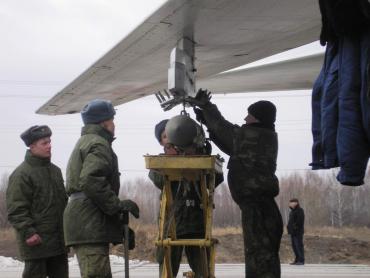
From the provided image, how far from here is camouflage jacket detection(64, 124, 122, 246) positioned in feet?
14.4

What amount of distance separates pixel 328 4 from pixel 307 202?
50410 mm

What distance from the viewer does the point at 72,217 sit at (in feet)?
14.7

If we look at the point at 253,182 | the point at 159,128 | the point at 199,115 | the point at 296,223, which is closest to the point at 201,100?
the point at 199,115

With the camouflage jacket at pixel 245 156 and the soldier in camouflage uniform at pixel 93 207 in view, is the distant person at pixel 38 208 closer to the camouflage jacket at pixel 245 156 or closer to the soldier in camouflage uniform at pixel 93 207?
the soldier in camouflage uniform at pixel 93 207

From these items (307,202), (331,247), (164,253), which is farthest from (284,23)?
(307,202)

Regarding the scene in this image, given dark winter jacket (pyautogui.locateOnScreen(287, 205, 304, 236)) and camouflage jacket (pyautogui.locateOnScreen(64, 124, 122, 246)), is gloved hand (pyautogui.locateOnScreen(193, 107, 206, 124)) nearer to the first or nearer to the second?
camouflage jacket (pyautogui.locateOnScreen(64, 124, 122, 246))

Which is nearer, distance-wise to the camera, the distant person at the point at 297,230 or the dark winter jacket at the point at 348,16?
the dark winter jacket at the point at 348,16

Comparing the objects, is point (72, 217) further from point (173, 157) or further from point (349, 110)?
point (349, 110)

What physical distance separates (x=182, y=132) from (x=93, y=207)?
37.5 inches

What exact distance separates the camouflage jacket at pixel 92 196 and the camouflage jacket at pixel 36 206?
0.72 m

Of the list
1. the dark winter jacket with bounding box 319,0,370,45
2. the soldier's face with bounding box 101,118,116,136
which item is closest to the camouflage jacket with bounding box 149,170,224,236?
the soldier's face with bounding box 101,118,116,136

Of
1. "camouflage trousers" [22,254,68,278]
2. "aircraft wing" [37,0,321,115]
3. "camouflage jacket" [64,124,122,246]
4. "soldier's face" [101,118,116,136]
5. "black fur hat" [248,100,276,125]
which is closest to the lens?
"camouflage jacket" [64,124,122,246]

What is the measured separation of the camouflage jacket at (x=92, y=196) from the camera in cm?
439

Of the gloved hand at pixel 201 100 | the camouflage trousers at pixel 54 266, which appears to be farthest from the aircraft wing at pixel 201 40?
Answer: the camouflage trousers at pixel 54 266
